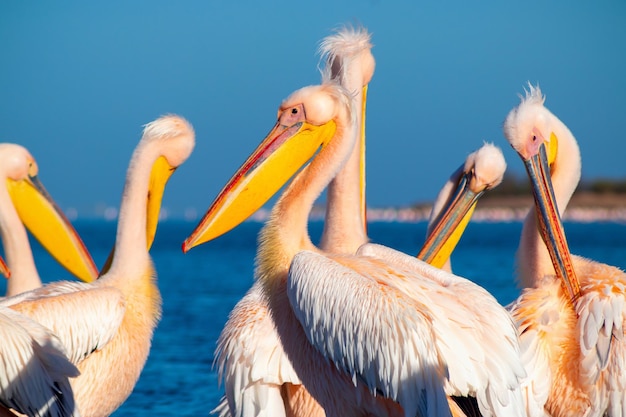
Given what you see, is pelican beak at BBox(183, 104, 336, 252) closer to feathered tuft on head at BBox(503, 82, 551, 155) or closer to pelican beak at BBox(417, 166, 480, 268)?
feathered tuft on head at BBox(503, 82, 551, 155)

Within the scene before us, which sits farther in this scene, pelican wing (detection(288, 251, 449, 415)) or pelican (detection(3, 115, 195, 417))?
pelican (detection(3, 115, 195, 417))

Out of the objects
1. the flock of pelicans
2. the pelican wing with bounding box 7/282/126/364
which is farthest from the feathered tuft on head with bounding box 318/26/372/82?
the pelican wing with bounding box 7/282/126/364

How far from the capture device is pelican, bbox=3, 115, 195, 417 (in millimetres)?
4957

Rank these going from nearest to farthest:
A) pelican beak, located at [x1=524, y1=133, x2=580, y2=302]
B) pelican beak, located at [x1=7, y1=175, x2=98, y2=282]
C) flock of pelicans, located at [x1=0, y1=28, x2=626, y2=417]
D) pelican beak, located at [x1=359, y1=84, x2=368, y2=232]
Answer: flock of pelicans, located at [x1=0, y1=28, x2=626, y2=417] < pelican beak, located at [x1=524, y1=133, x2=580, y2=302] < pelican beak, located at [x1=359, y1=84, x2=368, y2=232] < pelican beak, located at [x1=7, y1=175, x2=98, y2=282]

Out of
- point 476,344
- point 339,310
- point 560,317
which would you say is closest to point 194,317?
point 560,317

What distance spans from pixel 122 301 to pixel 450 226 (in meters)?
2.02

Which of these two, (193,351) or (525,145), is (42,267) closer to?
(193,351)

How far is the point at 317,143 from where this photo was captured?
461cm

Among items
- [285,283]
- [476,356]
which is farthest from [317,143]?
[476,356]

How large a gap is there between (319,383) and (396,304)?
62 centimetres

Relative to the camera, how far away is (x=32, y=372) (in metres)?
4.10

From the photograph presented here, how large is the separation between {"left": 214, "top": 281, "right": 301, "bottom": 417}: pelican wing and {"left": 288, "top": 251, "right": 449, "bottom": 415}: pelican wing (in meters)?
0.27

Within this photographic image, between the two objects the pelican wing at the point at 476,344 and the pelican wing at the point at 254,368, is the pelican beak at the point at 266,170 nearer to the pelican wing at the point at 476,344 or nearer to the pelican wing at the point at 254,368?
the pelican wing at the point at 254,368

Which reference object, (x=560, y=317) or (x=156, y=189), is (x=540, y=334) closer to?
(x=560, y=317)
